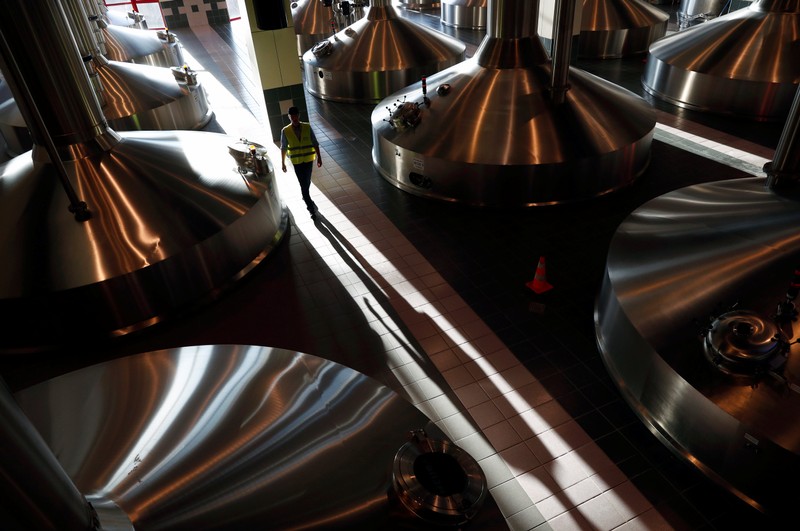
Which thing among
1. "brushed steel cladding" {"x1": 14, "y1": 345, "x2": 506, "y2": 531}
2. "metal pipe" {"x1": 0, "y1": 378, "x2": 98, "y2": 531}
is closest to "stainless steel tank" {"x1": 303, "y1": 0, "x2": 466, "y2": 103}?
"brushed steel cladding" {"x1": 14, "y1": 345, "x2": 506, "y2": 531}

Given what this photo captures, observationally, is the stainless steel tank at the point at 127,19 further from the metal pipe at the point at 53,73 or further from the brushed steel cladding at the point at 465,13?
the metal pipe at the point at 53,73

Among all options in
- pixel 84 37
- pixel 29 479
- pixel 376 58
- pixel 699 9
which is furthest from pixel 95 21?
pixel 699 9

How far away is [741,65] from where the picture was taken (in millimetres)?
8891

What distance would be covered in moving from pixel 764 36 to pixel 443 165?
6.20 metres

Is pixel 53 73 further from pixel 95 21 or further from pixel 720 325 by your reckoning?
pixel 95 21

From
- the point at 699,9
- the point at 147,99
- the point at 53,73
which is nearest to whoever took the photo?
the point at 53,73

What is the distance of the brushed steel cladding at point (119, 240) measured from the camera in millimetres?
4930

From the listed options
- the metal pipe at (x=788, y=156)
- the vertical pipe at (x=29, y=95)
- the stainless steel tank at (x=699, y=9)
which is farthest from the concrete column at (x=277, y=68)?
the stainless steel tank at (x=699, y=9)

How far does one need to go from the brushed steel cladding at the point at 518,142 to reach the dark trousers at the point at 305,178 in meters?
1.27

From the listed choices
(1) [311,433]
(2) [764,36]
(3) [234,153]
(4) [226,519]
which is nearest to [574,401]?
(1) [311,433]

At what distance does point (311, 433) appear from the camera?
3186 millimetres

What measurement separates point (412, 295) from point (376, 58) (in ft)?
21.9

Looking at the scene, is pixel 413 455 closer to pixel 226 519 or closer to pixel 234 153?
pixel 226 519

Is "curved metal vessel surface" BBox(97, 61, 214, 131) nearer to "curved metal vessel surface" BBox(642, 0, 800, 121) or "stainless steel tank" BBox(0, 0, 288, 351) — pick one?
"stainless steel tank" BBox(0, 0, 288, 351)
